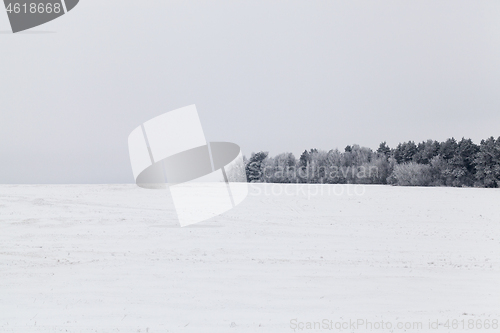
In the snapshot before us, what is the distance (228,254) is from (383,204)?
12.8 m

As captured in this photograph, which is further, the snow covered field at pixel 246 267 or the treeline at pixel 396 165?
the treeline at pixel 396 165

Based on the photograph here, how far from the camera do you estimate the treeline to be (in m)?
31.0

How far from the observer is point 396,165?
3378 cm

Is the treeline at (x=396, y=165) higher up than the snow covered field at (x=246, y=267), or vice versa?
the snow covered field at (x=246, y=267)

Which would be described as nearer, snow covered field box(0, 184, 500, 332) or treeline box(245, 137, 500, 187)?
snow covered field box(0, 184, 500, 332)

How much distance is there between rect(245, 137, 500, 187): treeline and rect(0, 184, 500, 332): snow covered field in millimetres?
12266

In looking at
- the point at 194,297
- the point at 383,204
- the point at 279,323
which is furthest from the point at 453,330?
the point at 383,204

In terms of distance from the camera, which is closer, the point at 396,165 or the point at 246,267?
the point at 246,267

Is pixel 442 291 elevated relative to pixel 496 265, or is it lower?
elevated

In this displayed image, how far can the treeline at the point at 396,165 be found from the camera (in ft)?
102

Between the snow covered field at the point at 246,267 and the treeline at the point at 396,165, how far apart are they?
12266 millimetres

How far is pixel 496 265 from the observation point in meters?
10.4

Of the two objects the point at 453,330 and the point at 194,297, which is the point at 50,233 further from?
the point at 453,330

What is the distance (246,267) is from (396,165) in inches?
1071
